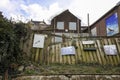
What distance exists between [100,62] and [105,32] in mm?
13820

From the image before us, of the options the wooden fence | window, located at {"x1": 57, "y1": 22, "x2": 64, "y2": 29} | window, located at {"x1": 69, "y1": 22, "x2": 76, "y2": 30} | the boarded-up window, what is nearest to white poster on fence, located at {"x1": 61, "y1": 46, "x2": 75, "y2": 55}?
the wooden fence

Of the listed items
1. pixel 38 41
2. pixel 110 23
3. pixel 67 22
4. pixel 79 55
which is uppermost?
pixel 67 22

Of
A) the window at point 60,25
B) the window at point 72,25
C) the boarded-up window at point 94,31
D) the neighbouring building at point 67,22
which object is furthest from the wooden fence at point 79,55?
the window at point 72,25

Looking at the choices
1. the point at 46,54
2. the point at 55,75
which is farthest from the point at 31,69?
the point at 46,54

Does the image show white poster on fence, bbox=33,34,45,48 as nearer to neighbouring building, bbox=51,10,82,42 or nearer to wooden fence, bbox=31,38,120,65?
wooden fence, bbox=31,38,120,65

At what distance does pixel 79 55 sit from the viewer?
796 centimetres

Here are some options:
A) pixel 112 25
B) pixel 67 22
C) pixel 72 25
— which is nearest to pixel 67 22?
pixel 67 22

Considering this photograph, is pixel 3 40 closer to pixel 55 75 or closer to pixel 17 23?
pixel 17 23

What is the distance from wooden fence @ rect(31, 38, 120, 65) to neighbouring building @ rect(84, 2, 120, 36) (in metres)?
9.16

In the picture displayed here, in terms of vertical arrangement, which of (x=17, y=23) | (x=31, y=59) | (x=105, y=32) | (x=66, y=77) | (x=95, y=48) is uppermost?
(x=105, y=32)

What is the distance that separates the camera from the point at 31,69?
6156mm

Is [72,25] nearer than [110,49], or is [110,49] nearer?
[110,49]

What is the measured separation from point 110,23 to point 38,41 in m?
13.5

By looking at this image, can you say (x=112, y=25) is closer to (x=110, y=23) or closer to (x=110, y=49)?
(x=110, y=23)
